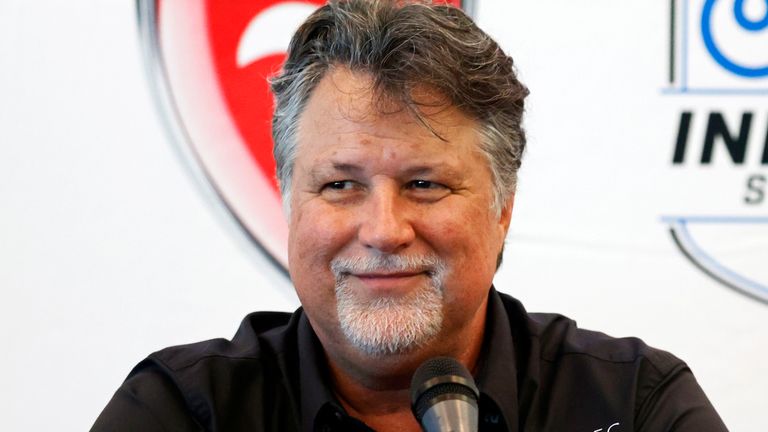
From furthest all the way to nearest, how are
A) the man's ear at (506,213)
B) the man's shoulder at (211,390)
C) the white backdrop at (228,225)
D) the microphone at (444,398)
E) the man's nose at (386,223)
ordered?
the white backdrop at (228,225) → the man's ear at (506,213) → the man's shoulder at (211,390) → the man's nose at (386,223) → the microphone at (444,398)

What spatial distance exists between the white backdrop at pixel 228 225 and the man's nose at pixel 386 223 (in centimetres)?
71

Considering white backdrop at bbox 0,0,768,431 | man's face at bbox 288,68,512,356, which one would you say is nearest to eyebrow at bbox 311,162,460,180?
man's face at bbox 288,68,512,356

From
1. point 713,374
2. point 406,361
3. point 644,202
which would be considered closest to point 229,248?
point 406,361

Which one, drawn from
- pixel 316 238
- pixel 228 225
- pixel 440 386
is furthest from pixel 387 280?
pixel 228 225

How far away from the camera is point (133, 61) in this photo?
84.1 inches

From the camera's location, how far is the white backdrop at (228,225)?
2139 mm

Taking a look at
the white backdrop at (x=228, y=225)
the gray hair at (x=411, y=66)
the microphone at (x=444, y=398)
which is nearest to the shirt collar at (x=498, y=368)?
the gray hair at (x=411, y=66)

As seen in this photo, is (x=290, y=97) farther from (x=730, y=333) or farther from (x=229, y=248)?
(x=730, y=333)

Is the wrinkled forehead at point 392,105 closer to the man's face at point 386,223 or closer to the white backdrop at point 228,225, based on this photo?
the man's face at point 386,223

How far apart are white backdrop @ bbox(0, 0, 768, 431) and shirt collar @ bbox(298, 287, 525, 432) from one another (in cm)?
45

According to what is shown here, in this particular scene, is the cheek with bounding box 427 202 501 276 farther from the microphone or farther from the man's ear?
the microphone

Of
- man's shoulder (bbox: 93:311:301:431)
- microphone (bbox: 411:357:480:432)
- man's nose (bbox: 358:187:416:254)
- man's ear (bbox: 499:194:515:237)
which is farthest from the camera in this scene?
man's ear (bbox: 499:194:515:237)

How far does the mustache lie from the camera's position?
58.7 inches

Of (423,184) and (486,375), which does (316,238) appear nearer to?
(423,184)
